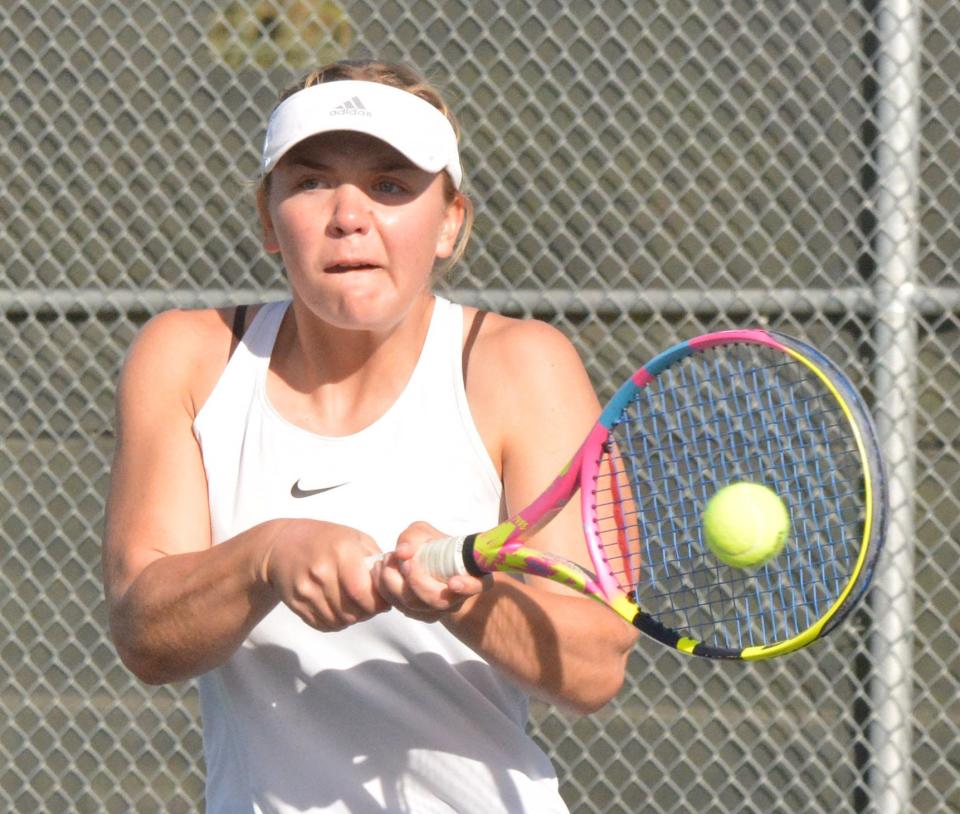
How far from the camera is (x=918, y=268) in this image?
4133mm

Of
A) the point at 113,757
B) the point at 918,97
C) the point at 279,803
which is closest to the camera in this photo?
the point at 279,803

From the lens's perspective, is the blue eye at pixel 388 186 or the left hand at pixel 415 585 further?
the blue eye at pixel 388 186

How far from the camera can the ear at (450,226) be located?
1854 mm

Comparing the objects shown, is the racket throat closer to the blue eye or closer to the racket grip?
the racket grip

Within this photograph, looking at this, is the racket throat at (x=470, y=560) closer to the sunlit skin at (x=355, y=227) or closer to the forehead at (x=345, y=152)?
the sunlit skin at (x=355, y=227)

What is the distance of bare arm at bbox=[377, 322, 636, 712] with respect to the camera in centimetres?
164

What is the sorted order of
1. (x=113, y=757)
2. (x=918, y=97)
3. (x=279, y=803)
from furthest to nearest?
(x=113, y=757), (x=918, y=97), (x=279, y=803)

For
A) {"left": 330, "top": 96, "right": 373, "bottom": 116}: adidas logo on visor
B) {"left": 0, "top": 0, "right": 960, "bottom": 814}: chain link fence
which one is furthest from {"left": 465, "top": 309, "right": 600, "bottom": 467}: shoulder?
{"left": 0, "top": 0, "right": 960, "bottom": 814}: chain link fence

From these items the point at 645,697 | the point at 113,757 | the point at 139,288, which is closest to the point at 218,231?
the point at 139,288

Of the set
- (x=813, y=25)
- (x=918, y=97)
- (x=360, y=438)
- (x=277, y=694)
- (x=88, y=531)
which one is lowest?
(x=277, y=694)

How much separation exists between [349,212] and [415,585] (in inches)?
17.6

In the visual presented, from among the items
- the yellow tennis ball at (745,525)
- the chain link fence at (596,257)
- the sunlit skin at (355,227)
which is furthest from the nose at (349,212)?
the chain link fence at (596,257)

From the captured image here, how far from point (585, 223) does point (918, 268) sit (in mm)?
963

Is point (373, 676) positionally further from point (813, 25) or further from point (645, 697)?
point (813, 25)
